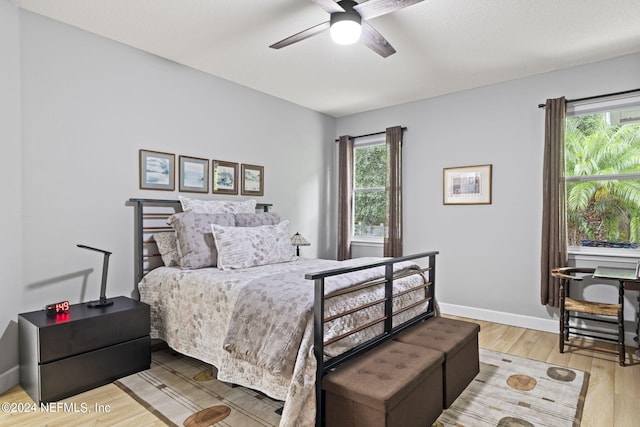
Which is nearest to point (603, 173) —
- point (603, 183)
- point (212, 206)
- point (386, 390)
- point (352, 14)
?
point (603, 183)

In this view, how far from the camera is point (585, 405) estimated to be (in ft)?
7.43

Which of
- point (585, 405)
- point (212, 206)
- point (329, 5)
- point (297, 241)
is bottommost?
point (585, 405)

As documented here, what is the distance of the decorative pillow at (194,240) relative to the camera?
298 centimetres

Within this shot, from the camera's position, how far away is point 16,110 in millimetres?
2463

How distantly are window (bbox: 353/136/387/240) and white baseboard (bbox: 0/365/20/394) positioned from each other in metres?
3.91

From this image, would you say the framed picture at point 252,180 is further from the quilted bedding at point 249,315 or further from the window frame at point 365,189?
the window frame at point 365,189

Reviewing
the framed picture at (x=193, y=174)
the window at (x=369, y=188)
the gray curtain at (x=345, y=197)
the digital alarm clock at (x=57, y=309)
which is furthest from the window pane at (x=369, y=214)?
the digital alarm clock at (x=57, y=309)

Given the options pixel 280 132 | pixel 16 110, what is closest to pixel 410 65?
pixel 280 132

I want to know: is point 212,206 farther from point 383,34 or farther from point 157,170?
point 383,34

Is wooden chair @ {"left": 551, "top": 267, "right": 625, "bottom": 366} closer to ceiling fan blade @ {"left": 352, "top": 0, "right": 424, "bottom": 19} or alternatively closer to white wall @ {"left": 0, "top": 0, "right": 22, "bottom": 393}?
ceiling fan blade @ {"left": 352, "top": 0, "right": 424, "bottom": 19}

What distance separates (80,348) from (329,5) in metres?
2.67

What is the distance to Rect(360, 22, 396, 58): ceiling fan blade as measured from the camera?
93.8 inches

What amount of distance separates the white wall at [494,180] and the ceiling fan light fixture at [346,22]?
2419 millimetres

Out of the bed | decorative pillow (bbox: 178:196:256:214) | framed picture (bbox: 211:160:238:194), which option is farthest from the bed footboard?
framed picture (bbox: 211:160:238:194)
